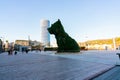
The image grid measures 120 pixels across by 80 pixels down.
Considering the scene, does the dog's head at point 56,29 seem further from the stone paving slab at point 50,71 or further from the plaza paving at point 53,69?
the stone paving slab at point 50,71

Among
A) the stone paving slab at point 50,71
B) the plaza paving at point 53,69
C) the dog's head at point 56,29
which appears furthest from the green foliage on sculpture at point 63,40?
the stone paving slab at point 50,71

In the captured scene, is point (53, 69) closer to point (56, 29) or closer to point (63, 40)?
point (63, 40)

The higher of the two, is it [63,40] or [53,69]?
[63,40]

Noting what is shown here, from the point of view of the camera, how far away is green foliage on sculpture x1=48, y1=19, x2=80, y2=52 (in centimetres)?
3747

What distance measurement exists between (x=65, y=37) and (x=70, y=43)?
53.7 inches

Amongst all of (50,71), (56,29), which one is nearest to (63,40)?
(56,29)

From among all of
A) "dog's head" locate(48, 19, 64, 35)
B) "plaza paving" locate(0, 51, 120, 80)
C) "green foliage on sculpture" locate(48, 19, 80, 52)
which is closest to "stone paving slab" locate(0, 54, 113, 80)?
"plaza paving" locate(0, 51, 120, 80)

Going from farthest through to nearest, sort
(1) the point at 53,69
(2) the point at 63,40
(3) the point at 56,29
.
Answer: (3) the point at 56,29 < (2) the point at 63,40 < (1) the point at 53,69

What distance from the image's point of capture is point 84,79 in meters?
9.37

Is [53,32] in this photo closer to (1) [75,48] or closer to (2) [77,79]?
(1) [75,48]

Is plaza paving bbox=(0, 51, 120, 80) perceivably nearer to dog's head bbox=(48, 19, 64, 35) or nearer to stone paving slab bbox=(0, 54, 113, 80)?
stone paving slab bbox=(0, 54, 113, 80)

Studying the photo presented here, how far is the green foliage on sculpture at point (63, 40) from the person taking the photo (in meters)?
37.5

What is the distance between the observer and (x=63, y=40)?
3759cm

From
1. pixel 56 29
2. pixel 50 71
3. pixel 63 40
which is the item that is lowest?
pixel 50 71
